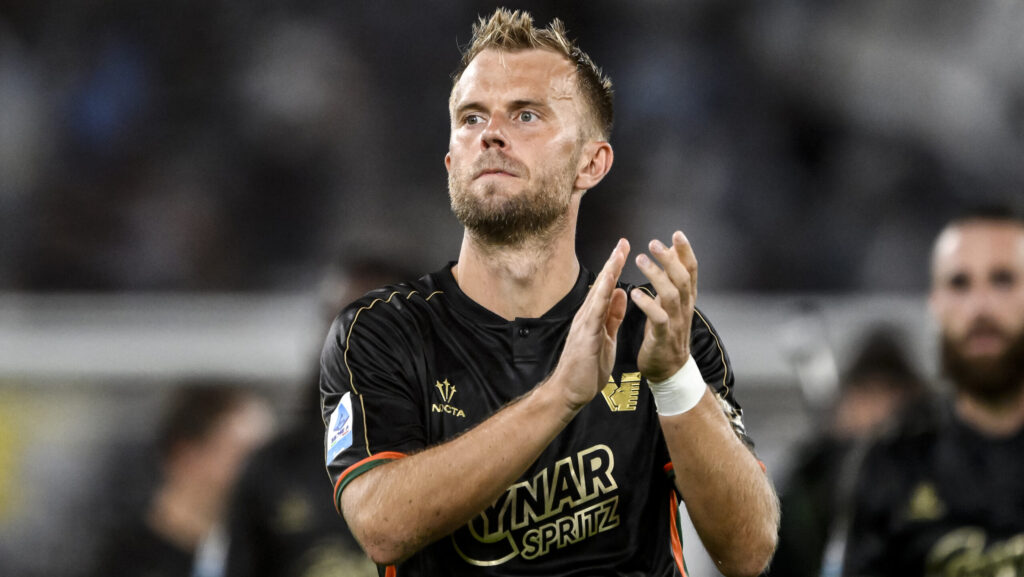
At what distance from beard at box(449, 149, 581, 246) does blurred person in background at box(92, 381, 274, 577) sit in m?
3.77

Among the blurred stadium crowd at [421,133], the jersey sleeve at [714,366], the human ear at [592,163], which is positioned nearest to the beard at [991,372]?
the jersey sleeve at [714,366]

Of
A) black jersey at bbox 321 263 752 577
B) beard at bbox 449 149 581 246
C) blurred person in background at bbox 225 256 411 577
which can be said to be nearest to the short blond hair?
beard at bbox 449 149 581 246

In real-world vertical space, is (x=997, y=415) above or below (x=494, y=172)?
below

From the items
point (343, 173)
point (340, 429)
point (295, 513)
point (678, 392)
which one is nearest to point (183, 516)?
point (295, 513)

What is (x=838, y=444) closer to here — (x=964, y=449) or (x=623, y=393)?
(x=964, y=449)

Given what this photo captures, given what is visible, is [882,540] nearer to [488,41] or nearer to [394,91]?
[488,41]

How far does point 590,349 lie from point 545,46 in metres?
1.08

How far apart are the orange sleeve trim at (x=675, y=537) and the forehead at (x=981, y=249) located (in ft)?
7.82

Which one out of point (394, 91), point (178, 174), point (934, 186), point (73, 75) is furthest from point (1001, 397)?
point (73, 75)

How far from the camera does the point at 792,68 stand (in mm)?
10977

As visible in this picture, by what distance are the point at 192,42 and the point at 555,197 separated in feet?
27.0

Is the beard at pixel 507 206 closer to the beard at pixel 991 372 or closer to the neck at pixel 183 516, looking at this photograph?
the beard at pixel 991 372

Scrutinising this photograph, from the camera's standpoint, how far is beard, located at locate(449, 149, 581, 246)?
11.0ft

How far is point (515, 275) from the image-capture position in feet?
11.4
